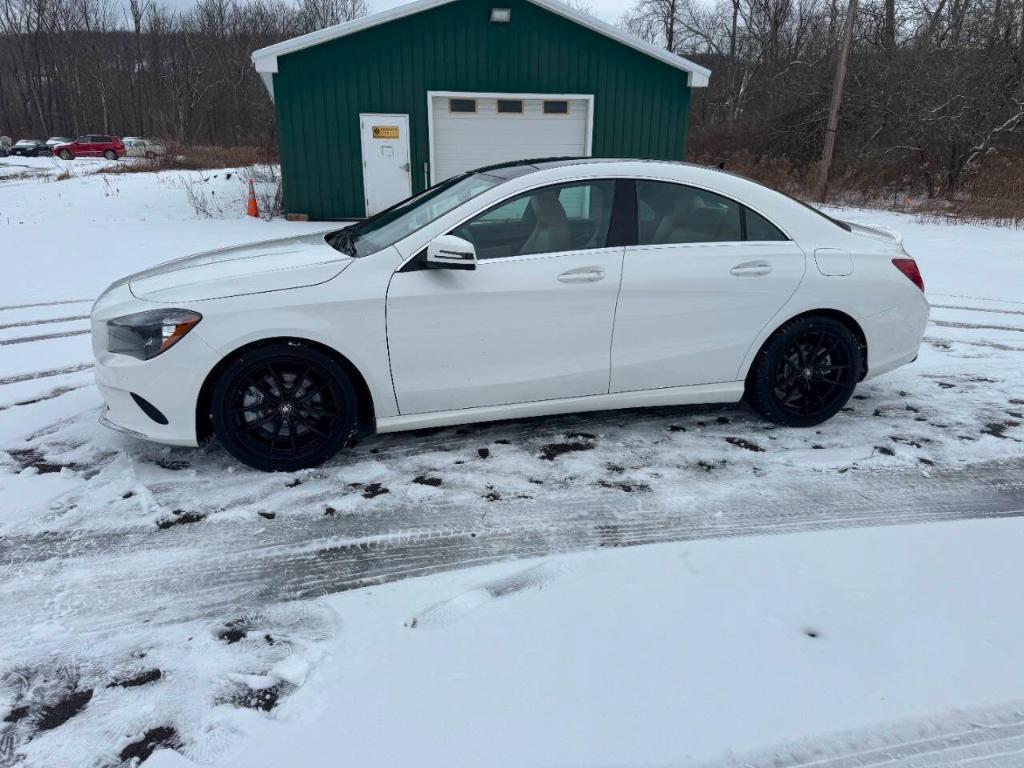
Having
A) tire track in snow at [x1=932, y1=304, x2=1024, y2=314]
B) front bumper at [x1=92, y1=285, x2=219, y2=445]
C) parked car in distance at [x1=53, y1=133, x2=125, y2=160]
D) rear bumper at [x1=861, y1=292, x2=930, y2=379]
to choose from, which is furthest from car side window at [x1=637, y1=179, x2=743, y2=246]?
parked car in distance at [x1=53, y1=133, x2=125, y2=160]

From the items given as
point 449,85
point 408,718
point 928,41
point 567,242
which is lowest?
point 408,718

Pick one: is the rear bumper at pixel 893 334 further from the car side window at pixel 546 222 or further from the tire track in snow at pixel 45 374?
the tire track in snow at pixel 45 374

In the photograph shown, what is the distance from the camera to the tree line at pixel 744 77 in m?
21.1

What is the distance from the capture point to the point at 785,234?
4.00 metres

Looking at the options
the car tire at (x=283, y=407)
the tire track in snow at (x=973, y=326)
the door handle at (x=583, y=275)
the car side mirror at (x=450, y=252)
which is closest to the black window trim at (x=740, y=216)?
the door handle at (x=583, y=275)

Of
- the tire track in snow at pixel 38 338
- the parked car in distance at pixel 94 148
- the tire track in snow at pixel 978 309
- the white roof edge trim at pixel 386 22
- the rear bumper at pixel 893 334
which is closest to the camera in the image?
the rear bumper at pixel 893 334

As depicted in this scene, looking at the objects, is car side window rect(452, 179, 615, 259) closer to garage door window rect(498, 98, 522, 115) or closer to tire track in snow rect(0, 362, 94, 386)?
tire track in snow rect(0, 362, 94, 386)

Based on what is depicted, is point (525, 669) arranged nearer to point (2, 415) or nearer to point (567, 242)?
point (567, 242)

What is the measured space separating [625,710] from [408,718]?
2.14 ft

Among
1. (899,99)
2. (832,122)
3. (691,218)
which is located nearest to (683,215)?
(691,218)

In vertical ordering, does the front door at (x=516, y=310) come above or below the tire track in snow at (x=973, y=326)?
above

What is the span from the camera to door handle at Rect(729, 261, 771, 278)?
153 inches

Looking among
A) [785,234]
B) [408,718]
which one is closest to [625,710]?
[408,718]

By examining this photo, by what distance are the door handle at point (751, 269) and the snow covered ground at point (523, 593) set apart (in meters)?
0.94
